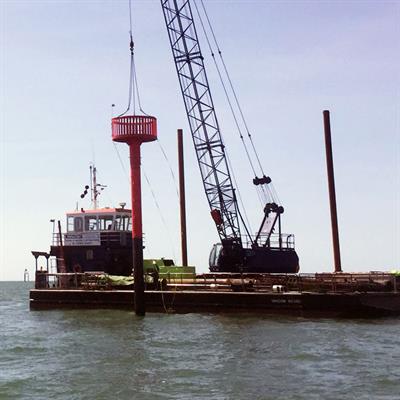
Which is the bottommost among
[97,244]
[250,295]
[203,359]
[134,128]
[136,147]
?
[203,359]

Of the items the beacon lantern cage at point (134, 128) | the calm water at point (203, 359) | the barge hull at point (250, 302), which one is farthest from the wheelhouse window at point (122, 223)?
the beacon lantern cage at point (134, 128)

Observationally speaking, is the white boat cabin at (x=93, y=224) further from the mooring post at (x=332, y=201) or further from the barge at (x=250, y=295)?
the mooring post at (x=332, y=201)

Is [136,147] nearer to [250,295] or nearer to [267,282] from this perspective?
[250,295]

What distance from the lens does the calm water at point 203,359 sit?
1378 cm

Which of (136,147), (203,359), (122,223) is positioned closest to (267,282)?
(136,147)

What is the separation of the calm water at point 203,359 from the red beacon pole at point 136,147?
5.31 ft

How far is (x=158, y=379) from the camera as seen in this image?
1495 centimetres

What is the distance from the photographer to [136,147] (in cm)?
2645

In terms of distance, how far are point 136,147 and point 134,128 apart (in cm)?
79

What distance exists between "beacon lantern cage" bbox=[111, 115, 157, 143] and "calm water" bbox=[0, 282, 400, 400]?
738cm

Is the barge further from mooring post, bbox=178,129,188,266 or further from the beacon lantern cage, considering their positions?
mooring post, bbox=178,129,188,266

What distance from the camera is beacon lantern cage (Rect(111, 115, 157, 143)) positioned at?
86.2ft

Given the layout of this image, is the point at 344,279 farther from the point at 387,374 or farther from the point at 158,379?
the point at 158,379


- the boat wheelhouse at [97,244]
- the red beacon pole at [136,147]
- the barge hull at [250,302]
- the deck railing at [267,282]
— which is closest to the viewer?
the barge hull at [250,302]
